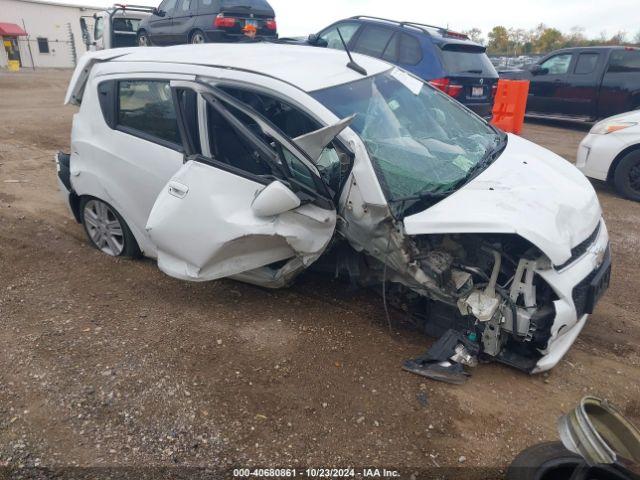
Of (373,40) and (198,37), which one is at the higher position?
(373,40)

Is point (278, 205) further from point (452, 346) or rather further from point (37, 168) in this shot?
point (37, 168)

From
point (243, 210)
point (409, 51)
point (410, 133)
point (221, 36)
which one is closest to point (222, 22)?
point (221, 36)

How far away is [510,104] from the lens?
1032 centimetres

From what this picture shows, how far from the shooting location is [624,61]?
1029 centimetres

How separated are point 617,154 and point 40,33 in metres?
40.0

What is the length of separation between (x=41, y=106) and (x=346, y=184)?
12.9 m

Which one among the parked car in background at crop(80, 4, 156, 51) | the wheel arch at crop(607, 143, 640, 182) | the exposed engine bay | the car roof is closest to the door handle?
the car roof

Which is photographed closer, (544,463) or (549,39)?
(544,463)

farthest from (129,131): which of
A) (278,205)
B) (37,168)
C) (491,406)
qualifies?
(37,168)

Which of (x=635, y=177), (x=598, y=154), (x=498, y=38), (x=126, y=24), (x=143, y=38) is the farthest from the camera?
(x=498, y=38)

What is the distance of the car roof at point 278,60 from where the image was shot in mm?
3430

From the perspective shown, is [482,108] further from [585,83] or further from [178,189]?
[178,189]

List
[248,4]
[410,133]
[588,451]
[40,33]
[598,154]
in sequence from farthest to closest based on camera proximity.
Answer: [40,33]
[248,4]
[598,154]
[410,133]
[588,451]

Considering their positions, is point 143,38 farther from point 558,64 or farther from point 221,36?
point 558,64
